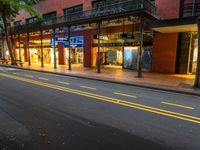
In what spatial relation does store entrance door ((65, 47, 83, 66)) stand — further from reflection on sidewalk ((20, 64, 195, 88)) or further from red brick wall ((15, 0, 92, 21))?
reflection on sidewalk ((20, 64, 195, 88))

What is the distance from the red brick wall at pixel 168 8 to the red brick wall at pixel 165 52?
1.49 m

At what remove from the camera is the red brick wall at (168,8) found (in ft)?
47.6

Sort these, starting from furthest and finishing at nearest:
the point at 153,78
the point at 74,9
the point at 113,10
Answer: the point at 74,9
the point at 113,10
the point at 153,78

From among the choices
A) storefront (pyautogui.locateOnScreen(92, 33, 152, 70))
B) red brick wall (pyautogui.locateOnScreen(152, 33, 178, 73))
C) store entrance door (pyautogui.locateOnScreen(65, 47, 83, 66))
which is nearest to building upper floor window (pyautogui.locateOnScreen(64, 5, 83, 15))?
storefront (pyautogui.locateOnScreen(92, 33, 152, 70))

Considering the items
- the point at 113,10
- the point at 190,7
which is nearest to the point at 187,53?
the point at 190,7

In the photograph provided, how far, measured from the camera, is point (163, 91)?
937cm

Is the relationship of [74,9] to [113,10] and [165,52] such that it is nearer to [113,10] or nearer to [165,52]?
[113,10]

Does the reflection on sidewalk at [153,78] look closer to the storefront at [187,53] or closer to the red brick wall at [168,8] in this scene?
the storefront at [187,53]

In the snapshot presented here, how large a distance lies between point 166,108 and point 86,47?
16240 millimetres

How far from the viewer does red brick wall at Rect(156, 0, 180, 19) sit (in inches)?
572

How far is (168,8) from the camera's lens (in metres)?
14.9

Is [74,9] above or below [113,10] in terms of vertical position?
above

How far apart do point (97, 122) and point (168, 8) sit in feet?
43.3

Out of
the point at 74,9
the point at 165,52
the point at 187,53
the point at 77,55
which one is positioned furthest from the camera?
the point at 77,55
